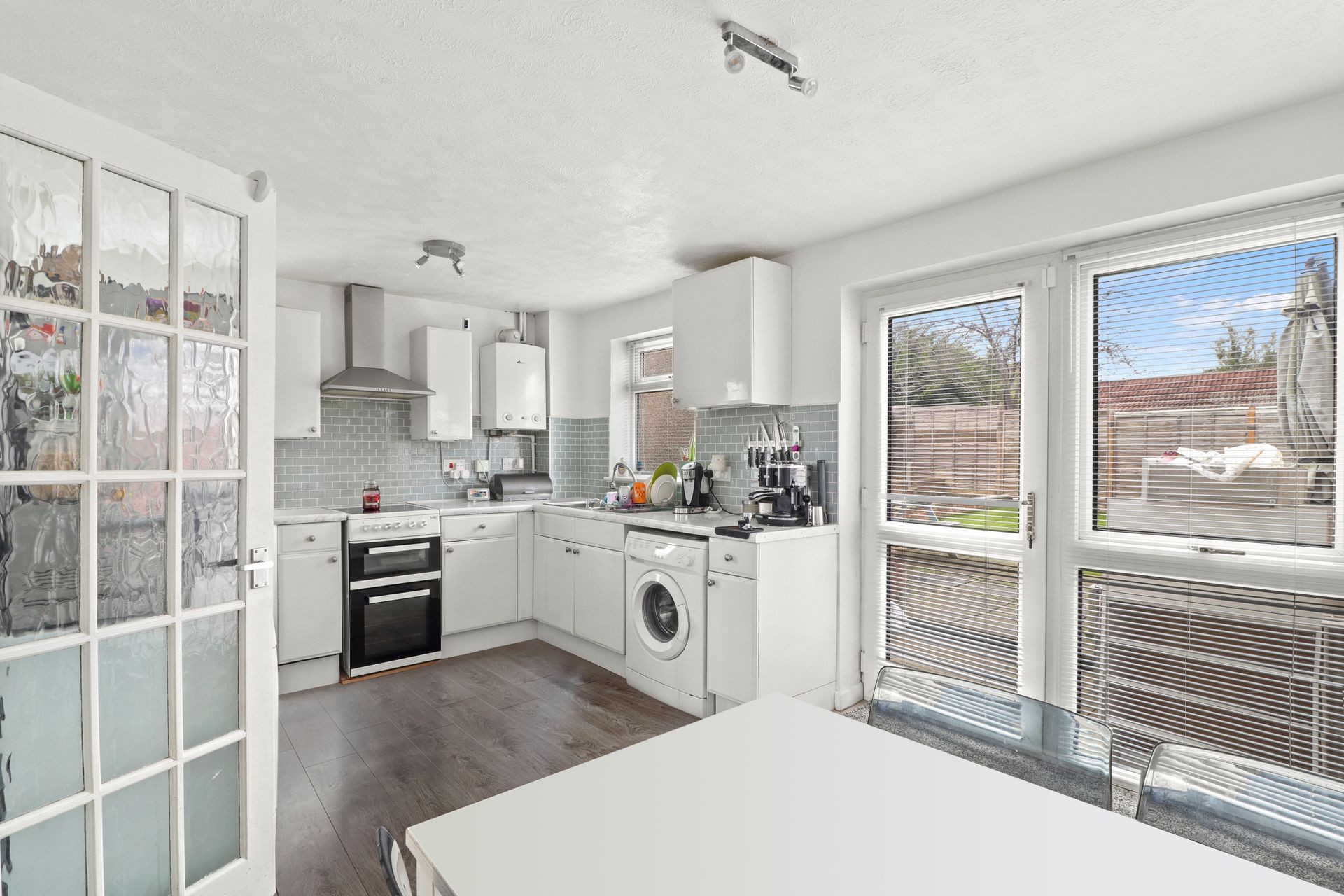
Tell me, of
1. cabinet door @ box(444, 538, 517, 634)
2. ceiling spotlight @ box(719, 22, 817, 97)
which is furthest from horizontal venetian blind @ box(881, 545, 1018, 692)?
cabinet door @ box(444, 538, 517, 634)

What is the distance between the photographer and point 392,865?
832 mm

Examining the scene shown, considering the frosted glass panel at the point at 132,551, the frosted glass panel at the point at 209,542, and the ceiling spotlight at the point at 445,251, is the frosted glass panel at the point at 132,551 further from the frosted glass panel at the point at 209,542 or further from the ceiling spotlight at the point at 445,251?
the ceiling spotlight at the point at 445,251

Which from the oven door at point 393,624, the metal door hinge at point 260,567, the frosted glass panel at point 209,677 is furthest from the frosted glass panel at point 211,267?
the oven door at point 393,624

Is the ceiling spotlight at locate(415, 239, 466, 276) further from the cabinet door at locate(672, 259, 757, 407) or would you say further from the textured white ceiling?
the cabinet door at locate(672, 259, 757, 407)

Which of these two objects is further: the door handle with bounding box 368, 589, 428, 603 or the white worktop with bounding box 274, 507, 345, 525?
the door handle with bounding box 368, 589, 428, 603

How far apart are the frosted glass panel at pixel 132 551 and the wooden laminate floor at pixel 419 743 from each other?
1.09 m

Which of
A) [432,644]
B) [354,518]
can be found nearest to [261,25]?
[354,518]

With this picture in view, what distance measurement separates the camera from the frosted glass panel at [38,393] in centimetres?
135

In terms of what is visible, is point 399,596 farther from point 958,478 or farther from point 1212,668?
point 1212,668

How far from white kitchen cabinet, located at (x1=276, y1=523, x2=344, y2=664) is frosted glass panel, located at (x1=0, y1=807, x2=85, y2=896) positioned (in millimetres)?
2269

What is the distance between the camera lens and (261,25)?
1708 millimetres

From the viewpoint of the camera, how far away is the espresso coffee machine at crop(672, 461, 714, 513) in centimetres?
408

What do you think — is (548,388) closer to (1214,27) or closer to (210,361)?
(210,361)

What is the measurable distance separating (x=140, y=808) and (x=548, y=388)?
3887mm
